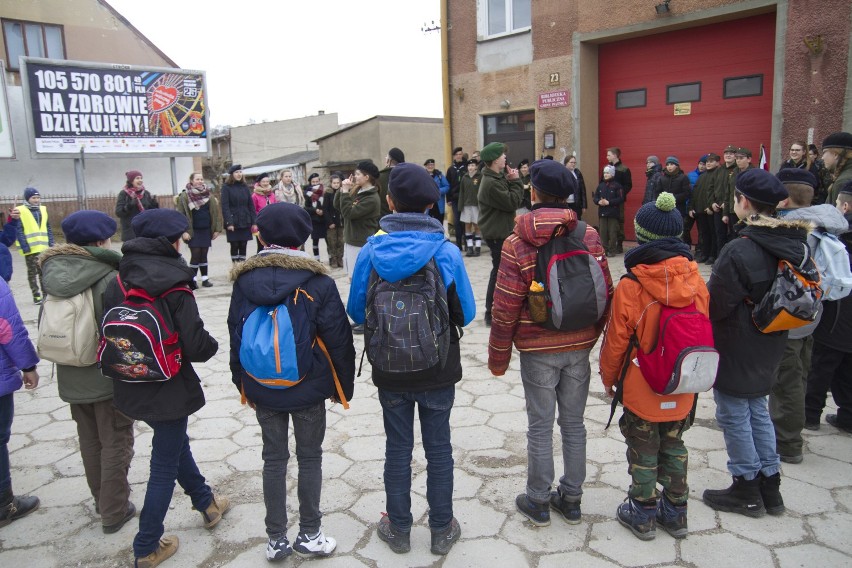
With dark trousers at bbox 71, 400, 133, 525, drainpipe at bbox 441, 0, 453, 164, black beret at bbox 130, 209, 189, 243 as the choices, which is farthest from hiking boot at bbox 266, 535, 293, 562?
drainpipe at bbox 441, 0, 453, 164

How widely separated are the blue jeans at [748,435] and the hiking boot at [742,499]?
0.16 ft

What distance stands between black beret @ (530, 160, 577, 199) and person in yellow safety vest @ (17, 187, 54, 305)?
8457 millimetres

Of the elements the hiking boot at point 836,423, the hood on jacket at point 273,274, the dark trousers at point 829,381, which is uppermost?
the hood on jacket at point 273,274

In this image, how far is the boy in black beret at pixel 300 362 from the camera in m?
2.86

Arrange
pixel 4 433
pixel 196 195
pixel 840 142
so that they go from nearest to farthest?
pixel 4 433, pixel 840 142, pixel 196 195

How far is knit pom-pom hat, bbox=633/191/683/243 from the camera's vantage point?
9.81 ft

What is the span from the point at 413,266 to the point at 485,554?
1464 mm

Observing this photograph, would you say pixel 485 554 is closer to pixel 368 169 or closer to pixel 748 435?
pixel 748 435

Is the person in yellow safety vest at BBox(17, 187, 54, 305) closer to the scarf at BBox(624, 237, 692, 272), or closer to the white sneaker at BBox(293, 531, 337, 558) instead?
the white sneaker at BBox(293, 531, 337, 558)

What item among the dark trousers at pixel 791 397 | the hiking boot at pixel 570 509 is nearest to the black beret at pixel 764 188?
the dark trousers at pixel 791 397

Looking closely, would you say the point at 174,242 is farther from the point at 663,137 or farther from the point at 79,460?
the point at 663,137

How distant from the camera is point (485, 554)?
10.1ft

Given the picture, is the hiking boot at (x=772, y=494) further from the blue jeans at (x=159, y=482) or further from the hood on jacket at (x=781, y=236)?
the blue jeans at (x=159, y=482)

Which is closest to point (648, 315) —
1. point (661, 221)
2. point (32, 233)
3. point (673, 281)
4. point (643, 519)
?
point (673, 281)
